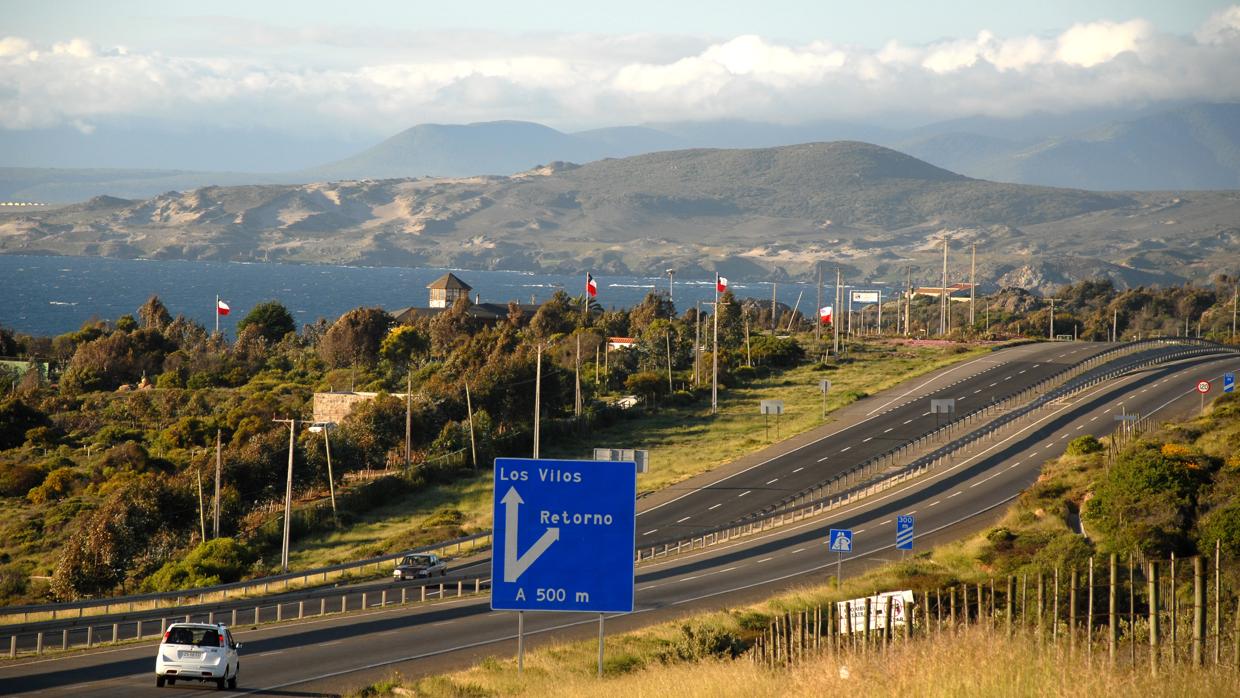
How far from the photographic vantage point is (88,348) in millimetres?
117938

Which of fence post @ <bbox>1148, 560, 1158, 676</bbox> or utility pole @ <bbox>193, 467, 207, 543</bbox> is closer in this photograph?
fence post @ <bbox>1148, 560, 1158, 676</bbox>

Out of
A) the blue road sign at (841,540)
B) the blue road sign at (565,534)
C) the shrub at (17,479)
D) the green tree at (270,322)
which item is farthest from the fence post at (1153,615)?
the green tree at (270,322)

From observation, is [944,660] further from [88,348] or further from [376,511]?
[88,348]

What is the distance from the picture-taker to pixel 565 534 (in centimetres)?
1784

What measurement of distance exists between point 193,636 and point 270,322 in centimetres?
11844

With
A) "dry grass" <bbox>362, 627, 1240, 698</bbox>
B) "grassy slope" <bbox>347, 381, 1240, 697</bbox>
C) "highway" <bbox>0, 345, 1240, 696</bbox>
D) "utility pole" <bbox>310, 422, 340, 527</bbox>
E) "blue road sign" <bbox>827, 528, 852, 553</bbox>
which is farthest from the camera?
"utility pole" <bbox>310, 422, 340, 527</bbox>

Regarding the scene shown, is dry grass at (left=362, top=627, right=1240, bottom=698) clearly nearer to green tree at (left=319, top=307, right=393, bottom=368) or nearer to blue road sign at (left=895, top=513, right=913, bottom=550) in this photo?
blue road sign at (left=895, top=513, right=913, bottom=550)

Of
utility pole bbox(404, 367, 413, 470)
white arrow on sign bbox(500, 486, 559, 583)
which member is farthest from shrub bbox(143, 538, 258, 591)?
white arrow on sign bbox(500, 486, 559, 583)

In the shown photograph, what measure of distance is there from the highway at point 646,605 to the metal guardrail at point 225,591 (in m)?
5.35

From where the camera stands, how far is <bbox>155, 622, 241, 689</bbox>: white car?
28.1 m

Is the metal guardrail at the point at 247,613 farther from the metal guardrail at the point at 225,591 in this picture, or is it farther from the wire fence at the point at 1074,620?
the wire fence at the point at 1074,620

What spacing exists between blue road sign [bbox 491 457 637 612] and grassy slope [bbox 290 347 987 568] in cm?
4445

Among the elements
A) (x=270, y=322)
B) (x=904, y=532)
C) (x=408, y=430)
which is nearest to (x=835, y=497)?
(x=904, y=532)

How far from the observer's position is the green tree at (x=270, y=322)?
142000mm
